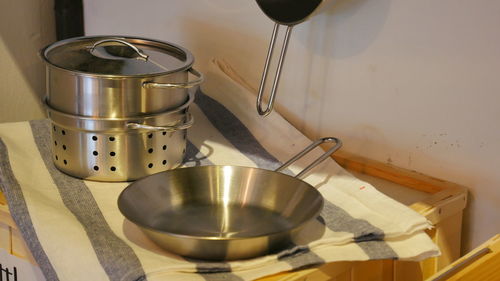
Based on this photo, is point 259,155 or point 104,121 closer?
point 104,121

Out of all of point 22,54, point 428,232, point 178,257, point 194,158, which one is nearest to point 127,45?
point 194,158

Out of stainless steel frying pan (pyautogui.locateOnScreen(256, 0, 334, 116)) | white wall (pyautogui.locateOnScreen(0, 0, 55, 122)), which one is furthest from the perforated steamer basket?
→ white wall (pyautogui.locateOnScreen(0, 0, 55, 122))

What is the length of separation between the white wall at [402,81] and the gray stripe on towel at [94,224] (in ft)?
1.11

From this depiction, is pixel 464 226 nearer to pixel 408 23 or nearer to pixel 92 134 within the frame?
pixel 408 23

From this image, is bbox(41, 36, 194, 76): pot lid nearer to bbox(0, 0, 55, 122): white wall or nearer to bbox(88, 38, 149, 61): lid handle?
bbox(88, 38, 149, 61): lid handle

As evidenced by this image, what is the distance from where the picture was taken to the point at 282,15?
A: 98 cm

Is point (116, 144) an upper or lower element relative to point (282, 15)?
lower

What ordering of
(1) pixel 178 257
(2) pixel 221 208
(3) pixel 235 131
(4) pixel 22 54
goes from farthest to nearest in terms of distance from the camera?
(4) pixel 22 54 < (3) pixel 235 131 < (2) pixel 221 208 < (1) pixel 178 257

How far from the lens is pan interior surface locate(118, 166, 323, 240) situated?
2.48 ft

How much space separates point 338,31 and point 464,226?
30 centimetres

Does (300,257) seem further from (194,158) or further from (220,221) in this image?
(194,158)

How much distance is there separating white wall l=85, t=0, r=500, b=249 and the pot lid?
191mm

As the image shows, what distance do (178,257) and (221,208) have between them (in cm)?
11

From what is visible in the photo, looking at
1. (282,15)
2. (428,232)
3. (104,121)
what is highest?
(282,15)
